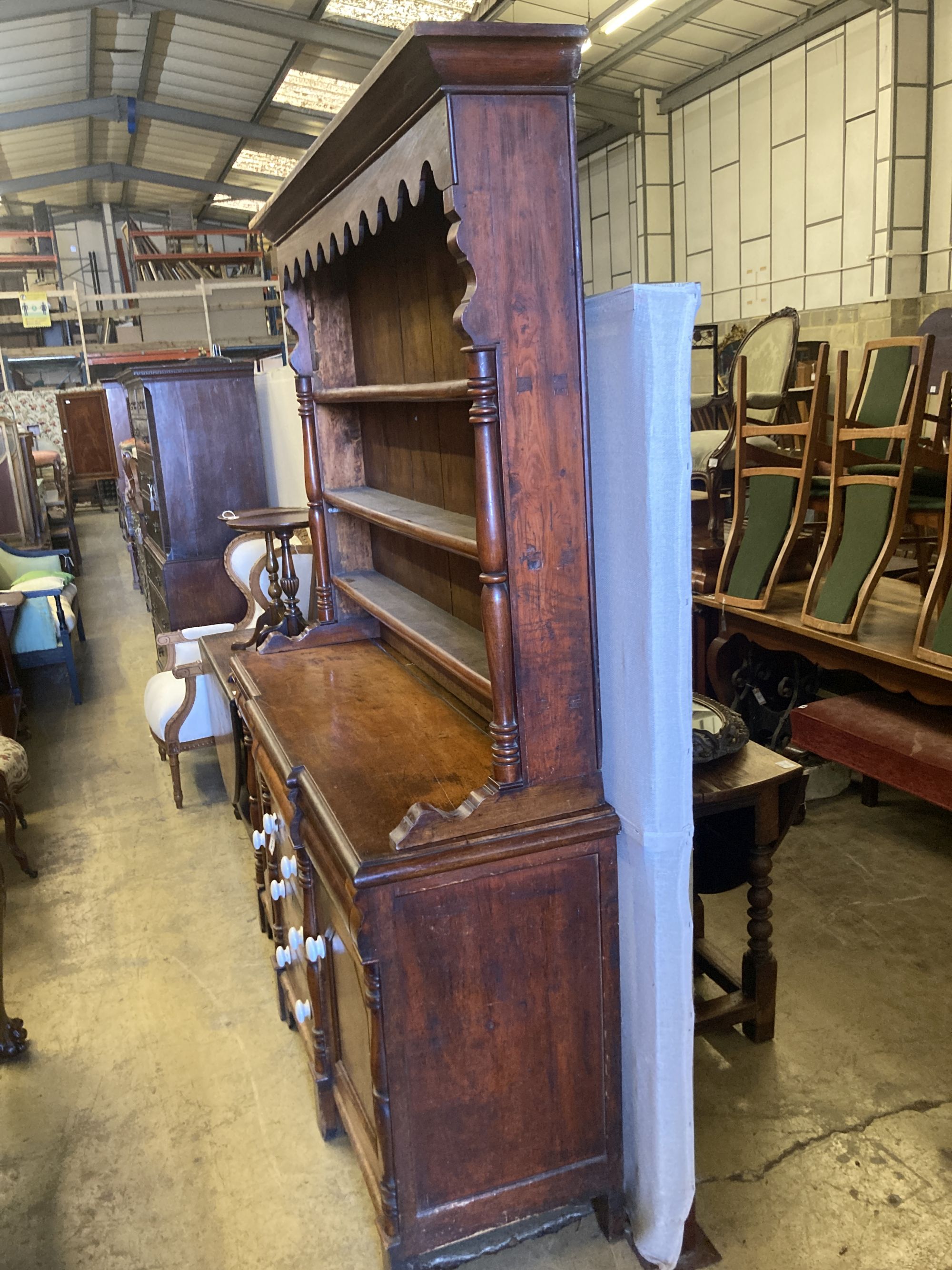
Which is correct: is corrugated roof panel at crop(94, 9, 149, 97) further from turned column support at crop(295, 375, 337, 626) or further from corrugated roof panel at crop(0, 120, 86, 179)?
turned column support at crop(295, 375, 337, 626)

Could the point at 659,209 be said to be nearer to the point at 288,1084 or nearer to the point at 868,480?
the point at 868,480

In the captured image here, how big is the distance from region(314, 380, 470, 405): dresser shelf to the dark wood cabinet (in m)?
2.52

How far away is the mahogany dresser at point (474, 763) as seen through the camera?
4.80ft

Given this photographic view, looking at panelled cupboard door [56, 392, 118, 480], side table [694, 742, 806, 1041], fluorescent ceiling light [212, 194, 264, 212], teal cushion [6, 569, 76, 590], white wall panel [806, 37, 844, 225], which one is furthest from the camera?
→ fluorescent ceiling light [212, 194, 264, 212]

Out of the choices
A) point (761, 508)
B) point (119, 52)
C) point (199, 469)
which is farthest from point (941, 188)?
point (119, 52)

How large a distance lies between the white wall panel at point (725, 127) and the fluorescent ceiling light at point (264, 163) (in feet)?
23.3

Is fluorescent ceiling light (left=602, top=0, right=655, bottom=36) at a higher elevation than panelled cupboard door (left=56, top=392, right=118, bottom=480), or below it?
higher

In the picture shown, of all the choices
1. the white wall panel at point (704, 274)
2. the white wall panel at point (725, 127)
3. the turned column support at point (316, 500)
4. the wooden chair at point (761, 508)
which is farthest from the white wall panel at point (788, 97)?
the turned column support at point (316, 500)

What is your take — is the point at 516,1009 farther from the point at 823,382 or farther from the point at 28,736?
the point at 28,736

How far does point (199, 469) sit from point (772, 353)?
298cm

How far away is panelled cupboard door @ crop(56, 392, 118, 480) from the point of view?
13.9 metres

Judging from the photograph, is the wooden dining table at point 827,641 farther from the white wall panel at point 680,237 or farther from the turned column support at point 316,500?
the white wall panel at point 680,237

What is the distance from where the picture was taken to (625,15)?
7836 millimetres

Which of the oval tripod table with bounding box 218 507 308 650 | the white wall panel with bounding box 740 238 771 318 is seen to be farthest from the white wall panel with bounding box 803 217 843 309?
the oval tripod table with bounding box 218 507 308 650
